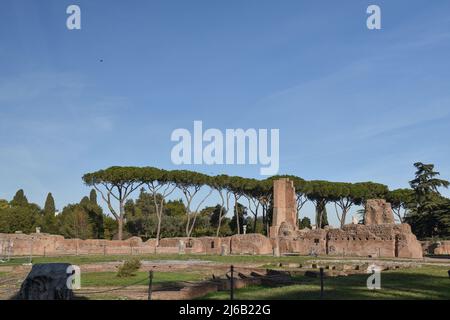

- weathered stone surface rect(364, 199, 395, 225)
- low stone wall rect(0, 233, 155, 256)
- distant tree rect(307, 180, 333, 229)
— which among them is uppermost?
distant tree rect(307, 180, 333, 229)

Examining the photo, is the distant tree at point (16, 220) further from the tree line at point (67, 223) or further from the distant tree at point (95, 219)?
the distant tree at point (95, 219)

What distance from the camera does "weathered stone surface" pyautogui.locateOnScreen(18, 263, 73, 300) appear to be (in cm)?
768

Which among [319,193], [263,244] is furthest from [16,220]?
[319,193]

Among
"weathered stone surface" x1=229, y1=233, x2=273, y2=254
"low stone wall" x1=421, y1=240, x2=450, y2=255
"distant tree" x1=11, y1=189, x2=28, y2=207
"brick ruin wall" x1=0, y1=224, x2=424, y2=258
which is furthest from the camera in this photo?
"distant tree" x1=11, y1=189, x2=28, y2=207

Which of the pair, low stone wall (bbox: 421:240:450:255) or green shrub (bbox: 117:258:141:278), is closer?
green shrub (bbox: 117:258:141:278)

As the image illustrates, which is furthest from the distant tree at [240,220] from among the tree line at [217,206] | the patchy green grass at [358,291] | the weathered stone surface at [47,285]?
the weathered stone surface at [47,285]

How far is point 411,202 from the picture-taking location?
47594 millimetres

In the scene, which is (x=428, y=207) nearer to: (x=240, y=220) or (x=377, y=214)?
(x=377, y=214)

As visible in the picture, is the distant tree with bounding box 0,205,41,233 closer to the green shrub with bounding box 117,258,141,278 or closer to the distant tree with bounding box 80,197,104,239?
the distant tree with bounding box 80,197,104,239

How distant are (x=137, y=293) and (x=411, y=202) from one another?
4236cm

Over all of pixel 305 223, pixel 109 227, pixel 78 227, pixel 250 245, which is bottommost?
pixel 250 245

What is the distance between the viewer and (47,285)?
25.4ft

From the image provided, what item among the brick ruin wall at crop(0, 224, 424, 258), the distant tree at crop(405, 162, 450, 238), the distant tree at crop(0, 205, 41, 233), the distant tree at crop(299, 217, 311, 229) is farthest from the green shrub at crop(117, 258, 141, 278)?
the distant tree at crop(299, 217, 311, 229)
